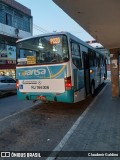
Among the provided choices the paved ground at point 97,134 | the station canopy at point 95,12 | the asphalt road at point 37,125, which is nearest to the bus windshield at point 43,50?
the station canopy at point 95,12

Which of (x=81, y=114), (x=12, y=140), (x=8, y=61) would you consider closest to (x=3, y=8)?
(x=8, y=61)

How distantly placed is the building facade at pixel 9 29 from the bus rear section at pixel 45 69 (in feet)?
54.3

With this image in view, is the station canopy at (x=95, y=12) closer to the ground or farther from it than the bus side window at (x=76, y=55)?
farther from it

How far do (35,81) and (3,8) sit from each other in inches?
739

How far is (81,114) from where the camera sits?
978cm

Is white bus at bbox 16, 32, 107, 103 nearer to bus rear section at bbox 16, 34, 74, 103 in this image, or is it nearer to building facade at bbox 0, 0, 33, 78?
bus rear section at bbox 16, 34, 74, 103

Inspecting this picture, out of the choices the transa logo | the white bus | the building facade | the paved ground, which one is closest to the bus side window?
the white bus

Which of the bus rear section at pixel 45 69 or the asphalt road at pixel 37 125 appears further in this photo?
the bus rear section at pixel 45 69

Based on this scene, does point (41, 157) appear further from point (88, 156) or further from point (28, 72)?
point (28, 72)

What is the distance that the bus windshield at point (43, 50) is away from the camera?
378 inches

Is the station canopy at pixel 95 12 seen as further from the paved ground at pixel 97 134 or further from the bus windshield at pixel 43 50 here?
the paved ground at pixel 97 134

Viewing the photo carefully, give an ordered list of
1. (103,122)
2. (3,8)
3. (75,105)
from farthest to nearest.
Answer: (3,8)
(75,105)
(103,122)

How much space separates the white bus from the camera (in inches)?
375

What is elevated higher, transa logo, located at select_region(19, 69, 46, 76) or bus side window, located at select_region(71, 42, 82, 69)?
bus side window, located at select_region(71, 42, 82, 69)
